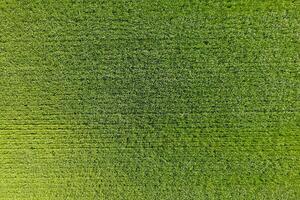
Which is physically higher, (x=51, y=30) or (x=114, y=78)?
(x=51, y=30)

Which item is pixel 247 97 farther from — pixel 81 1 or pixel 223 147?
pixel 81 1

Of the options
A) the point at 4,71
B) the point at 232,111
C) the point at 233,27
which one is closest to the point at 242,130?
the point at 232,111

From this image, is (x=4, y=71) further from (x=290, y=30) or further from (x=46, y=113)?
(x=290, y=30)

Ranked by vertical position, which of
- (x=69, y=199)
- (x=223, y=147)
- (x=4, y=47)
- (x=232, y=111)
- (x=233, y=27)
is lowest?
(x=69, y=199)

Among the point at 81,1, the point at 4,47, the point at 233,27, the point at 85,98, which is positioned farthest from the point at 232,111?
the point at 4,47

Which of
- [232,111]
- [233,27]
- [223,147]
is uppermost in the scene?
[233,27]

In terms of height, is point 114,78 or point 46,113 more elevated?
point 114,78
